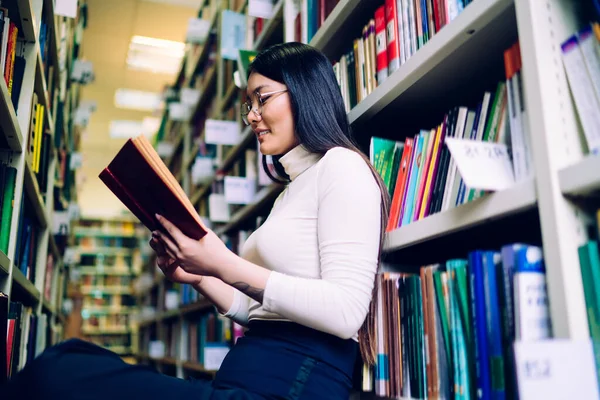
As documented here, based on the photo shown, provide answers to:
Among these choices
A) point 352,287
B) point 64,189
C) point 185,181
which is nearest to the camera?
point 352,287

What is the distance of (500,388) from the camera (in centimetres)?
81

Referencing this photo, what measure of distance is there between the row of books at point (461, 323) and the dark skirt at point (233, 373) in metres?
0.11

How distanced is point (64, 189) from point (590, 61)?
356 centimetres

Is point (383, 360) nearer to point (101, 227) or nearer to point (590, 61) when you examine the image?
point (590, 61)

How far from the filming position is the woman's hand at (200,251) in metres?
0.97

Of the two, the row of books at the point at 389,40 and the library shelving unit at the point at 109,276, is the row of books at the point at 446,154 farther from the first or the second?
the library shelving unit at the point at 109,276

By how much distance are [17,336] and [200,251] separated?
1100 millimetres

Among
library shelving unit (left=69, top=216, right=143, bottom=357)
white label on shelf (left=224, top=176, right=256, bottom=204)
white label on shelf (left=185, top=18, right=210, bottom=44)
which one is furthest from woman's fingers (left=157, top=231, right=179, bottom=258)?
library shelving unit (left=69, top=216, right=143, bottom=357)

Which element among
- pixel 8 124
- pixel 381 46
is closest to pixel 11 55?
pixel 8 124

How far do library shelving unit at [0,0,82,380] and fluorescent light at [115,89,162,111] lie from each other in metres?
1.88

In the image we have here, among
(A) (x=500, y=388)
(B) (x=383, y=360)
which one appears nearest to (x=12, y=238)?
(B) (x=383, y=360)

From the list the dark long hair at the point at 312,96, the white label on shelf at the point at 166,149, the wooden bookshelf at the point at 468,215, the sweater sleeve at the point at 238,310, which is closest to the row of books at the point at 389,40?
the dark long hair at the point at 312,96

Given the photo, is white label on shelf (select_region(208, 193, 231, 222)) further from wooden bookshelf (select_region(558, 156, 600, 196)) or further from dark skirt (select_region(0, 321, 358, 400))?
wooden bookshelf (select_region(558, 156, 600, 196))

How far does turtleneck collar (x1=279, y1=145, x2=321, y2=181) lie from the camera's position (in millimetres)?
1259
